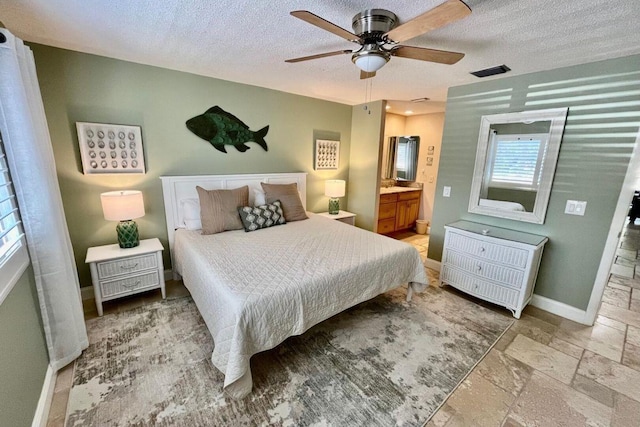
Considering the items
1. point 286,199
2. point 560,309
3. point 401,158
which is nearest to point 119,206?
point 286,199

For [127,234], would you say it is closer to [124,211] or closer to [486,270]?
[124,211]

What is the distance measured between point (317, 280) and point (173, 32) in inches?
81.0

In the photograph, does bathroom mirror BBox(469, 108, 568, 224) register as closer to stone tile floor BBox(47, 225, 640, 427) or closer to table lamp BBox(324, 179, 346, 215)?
stone tile floor BBox(47, 225, 640, 427)

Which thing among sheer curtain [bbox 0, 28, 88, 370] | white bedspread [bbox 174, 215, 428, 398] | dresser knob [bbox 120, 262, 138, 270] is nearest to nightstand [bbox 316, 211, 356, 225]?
white bedspread [bbox 174, 215, 428, 398]

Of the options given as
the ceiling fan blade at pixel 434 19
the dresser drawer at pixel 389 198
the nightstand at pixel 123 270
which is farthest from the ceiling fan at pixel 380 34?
the dresser drawer at pixel 389 198

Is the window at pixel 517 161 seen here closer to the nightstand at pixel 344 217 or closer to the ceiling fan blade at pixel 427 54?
the ceiling fan blade at pixel 427 54

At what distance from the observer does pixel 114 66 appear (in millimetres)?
2453

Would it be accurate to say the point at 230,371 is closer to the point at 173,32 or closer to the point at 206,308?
the point at 206,308

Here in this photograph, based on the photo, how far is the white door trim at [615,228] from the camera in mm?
2111

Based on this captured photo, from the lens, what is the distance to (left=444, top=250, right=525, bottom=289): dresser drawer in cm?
247

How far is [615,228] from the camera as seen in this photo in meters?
2.22

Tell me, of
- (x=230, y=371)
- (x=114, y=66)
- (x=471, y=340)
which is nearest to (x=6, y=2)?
(x=114, y=66)

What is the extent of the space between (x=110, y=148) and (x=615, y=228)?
4567 millimetres

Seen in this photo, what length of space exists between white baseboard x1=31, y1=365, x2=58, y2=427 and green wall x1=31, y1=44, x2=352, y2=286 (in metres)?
1.19
